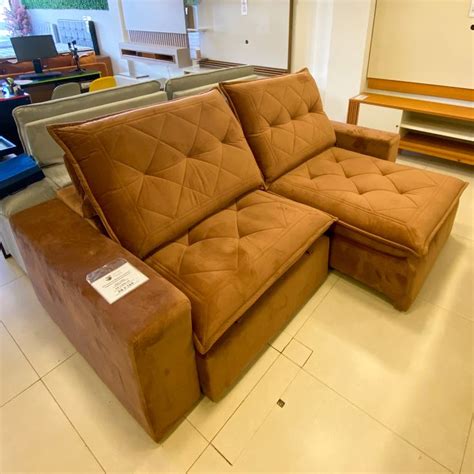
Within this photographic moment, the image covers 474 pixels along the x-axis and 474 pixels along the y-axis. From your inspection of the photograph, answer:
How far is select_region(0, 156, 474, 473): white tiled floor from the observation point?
1111 millimetres

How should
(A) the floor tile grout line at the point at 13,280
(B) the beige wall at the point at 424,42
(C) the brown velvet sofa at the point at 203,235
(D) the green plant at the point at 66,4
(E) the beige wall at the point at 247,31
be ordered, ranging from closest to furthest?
1. (C) the brown velvet sofa at the point at 203,235
2. (A) the floor tile grout line at the point at 13,280
3. (B) the beige wall at the point at 424,42
4. (E) the beige wall at the point at 247,31
5. (D) the green plant at the point at 66,4

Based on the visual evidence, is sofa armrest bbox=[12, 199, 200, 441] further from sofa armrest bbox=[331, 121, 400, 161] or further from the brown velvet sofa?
sofa armrest bbox=[331, 121, 400, 161]

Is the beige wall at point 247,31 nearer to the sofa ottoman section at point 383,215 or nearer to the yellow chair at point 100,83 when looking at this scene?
the yellow chair at point 100,83

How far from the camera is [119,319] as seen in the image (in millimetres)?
908

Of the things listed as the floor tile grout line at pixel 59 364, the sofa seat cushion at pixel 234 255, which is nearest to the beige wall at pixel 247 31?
A: the sofa seat cushion at pixel 234 255

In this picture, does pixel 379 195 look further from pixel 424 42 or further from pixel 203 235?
pixel 424 42

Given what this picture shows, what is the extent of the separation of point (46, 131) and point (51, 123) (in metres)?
0.06

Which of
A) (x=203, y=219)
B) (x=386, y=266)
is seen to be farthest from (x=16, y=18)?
Result: (x=386, y=266)

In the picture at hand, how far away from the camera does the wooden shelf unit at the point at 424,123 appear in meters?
2.64

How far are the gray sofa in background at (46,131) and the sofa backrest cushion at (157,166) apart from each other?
21.5 inches

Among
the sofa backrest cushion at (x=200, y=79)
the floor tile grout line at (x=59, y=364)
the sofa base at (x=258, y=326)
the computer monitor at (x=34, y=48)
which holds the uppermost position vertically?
the computer monitor at (x=34, y=48)

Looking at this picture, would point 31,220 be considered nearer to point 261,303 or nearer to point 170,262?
point 170,262

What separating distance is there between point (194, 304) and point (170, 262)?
0.73ft

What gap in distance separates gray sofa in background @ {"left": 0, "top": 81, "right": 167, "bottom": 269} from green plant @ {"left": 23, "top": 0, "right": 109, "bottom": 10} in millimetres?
3991
